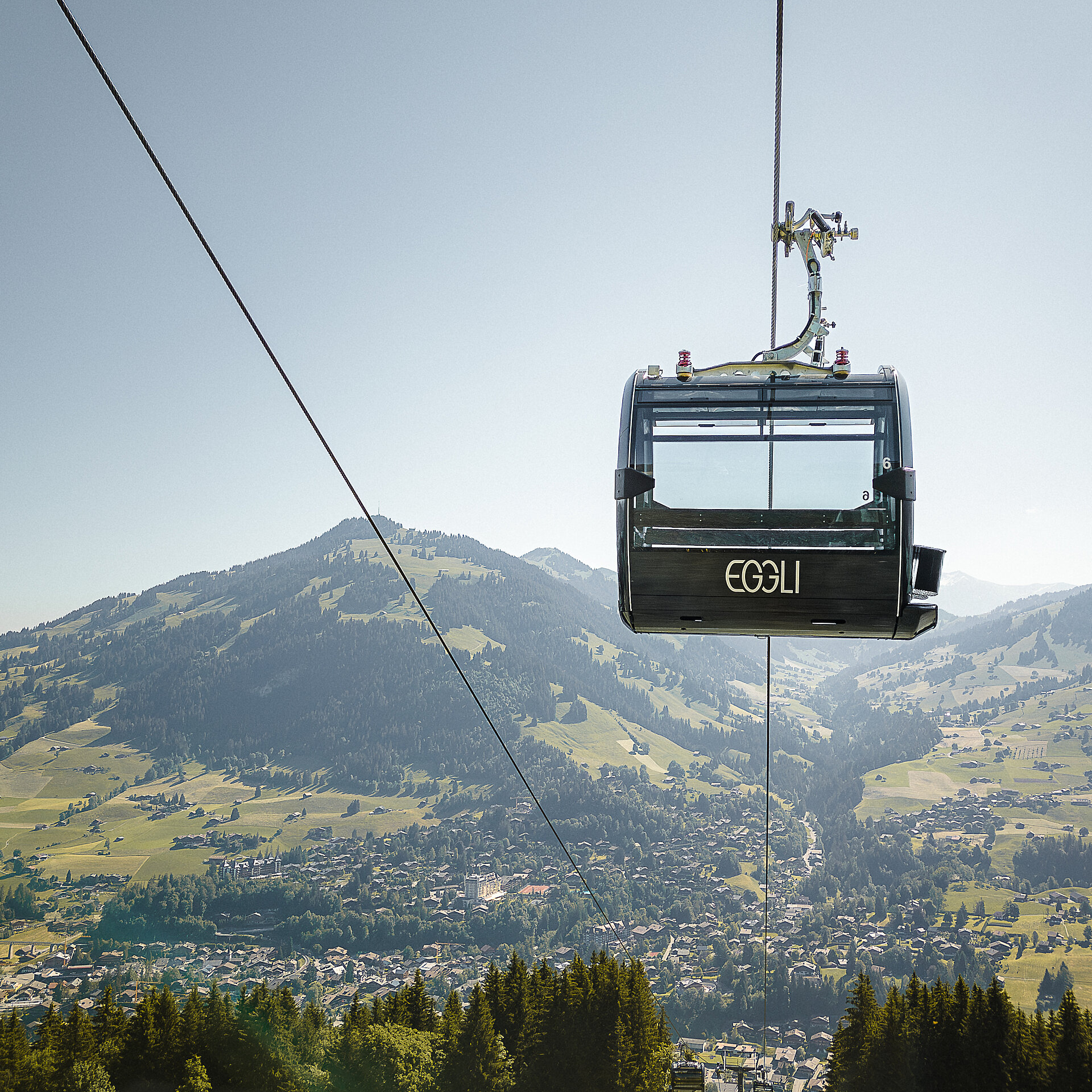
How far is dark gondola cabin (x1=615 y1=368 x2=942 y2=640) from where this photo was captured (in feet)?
20.6

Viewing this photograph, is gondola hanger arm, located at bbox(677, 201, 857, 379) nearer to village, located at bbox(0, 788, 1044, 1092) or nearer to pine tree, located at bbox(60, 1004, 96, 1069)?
pine tree, located at bbox(60, 1004, 96, 1069)

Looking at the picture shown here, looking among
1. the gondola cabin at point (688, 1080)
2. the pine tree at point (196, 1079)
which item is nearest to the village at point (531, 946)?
the pine tree at point (196, 1079)

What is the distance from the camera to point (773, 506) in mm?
6363

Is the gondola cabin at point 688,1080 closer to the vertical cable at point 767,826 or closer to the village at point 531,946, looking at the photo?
the vertical cable at point 767,826

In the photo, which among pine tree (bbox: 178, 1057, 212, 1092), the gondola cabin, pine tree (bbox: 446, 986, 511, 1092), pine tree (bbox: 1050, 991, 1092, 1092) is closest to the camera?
the gondola cabin

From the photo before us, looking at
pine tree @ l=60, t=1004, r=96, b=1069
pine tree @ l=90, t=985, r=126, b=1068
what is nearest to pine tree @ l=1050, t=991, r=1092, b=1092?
pine tree @ l=90, t=985, r=126, b=1068

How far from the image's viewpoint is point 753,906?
470ft

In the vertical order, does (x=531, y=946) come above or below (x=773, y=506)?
below

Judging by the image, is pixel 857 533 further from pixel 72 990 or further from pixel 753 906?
pixel 753 906

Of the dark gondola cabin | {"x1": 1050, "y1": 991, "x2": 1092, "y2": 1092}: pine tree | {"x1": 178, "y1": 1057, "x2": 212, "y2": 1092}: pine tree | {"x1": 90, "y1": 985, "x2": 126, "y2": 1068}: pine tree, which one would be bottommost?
{"x1": 178, "y1": 1057, "x2": 212, "y2": 1092}: pine tree

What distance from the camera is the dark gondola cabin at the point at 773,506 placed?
6.27 meters

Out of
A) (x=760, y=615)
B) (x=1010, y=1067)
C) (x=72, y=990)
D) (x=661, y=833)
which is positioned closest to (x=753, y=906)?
(x=661, y=833)

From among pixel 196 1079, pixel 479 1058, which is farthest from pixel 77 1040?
pixel 479 1058

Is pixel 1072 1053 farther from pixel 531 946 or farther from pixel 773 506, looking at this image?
pixel 531 946
